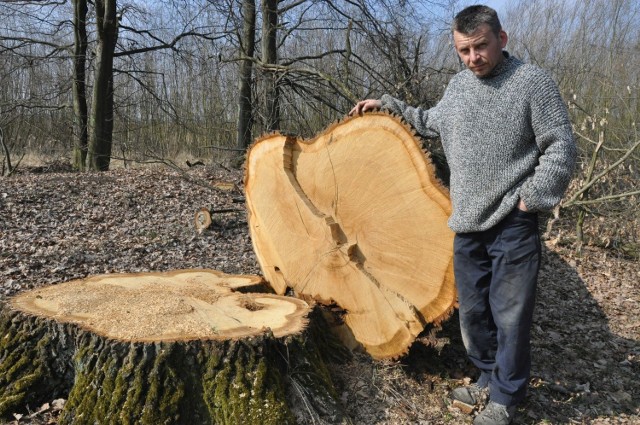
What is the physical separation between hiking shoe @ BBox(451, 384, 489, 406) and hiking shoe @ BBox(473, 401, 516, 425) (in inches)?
5.5

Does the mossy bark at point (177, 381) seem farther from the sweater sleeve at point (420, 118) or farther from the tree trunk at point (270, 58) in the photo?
the tree trunk at point (270, 58)

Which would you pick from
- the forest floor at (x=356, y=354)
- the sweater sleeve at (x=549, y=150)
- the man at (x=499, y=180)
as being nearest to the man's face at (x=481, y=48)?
the man at (x=499, y=180)

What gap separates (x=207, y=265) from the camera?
4633 millimetres

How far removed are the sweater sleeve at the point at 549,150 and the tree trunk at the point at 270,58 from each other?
452 cm

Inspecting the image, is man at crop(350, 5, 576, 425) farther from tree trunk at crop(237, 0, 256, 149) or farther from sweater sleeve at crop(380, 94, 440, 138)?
tree trunk at crop(237, 0, 256, 149)

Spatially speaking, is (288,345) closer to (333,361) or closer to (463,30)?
(333,361)

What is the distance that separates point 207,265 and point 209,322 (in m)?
1.99

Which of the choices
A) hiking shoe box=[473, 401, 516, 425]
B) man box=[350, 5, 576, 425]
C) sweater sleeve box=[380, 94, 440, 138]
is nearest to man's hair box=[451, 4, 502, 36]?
man box=[350, 5, 576, 425]

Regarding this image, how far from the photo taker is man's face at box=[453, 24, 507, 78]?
7.89 ft

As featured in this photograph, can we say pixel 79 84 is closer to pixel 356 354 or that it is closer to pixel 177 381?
pixel 356 354

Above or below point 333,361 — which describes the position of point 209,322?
above

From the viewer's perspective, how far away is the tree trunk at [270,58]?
6.76 m

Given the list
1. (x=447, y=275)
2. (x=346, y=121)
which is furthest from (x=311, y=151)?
(x=447, y=275)

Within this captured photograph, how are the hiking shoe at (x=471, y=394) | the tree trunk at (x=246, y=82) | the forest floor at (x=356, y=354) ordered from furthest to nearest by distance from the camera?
1. the tree trunk at (x=246, y=82)
2. the forest floor at (x=356, y=354)
3. the hiking shoe at (x=471, y=394)
